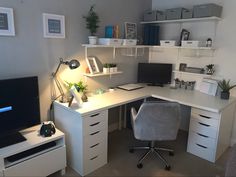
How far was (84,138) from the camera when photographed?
2.12 meters

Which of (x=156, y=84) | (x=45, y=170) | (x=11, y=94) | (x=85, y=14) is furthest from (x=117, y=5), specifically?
(x=45, y=170)

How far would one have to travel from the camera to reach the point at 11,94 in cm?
193

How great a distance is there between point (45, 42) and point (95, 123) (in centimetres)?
106

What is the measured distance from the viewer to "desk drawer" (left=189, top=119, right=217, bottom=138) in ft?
8.01

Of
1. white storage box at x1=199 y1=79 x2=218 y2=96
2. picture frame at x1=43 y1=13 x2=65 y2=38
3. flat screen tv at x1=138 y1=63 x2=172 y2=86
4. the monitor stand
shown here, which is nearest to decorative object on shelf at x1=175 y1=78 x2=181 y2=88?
flat screen tv at x1=138 y1=63 x2=172 y2=86

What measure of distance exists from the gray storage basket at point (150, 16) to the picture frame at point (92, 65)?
1224 mm

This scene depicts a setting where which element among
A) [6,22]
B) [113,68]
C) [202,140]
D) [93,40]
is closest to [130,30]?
[113,68]

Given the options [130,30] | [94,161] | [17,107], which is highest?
[130,30]

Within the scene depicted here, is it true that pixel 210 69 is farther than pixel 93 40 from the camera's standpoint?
Yes

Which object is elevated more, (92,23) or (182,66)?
(92,23)

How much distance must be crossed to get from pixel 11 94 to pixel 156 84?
7.35 ft

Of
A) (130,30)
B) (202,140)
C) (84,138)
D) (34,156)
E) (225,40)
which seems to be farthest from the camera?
(130,30)

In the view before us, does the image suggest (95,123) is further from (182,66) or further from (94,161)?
(182,66)

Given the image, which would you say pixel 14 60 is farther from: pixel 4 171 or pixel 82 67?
pixel 4 171
